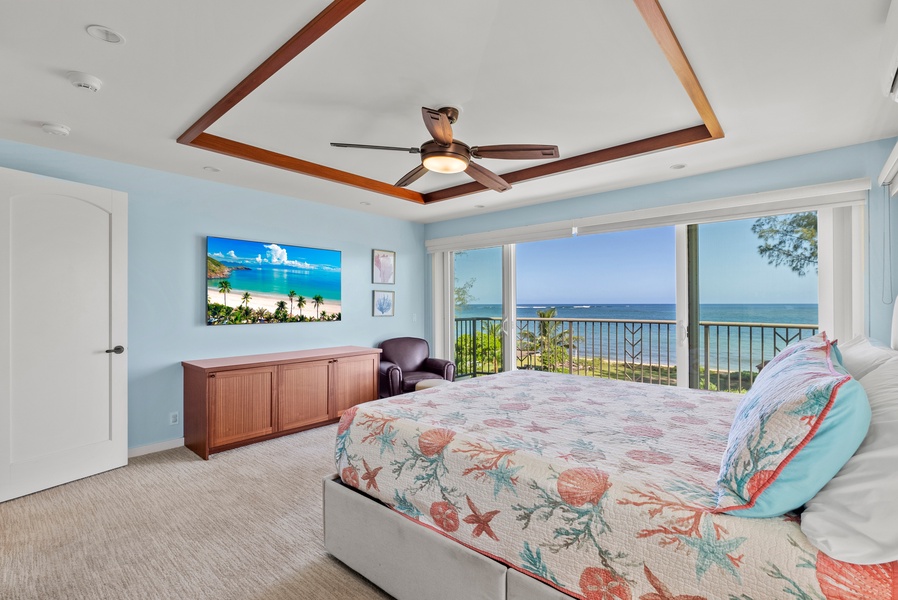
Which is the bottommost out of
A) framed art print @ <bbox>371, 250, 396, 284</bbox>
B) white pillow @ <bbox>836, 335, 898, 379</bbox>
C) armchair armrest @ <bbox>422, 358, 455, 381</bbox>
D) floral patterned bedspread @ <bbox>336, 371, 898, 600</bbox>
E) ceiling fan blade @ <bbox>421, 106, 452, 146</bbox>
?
armchair armrest @ <bbox>422, 358, 455, 381</bbox>

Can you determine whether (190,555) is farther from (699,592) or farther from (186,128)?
(186,128)

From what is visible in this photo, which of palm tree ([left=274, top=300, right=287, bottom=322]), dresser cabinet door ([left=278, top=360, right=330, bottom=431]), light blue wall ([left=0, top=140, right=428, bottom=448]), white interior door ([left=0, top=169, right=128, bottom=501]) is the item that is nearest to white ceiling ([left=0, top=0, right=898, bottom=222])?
light blue wall ([left=0, top=140, right=428, bottom=448])

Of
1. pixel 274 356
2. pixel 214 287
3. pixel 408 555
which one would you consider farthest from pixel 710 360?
pixel 214 287

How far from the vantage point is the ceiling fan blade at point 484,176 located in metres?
2.90

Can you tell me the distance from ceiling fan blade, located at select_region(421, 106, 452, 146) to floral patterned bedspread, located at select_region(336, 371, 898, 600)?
152cm

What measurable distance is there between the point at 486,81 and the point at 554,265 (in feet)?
17.2

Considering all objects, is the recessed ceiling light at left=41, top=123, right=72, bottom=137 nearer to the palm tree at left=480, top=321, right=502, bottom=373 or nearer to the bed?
the bed

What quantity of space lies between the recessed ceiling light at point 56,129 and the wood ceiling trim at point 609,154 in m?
3.17

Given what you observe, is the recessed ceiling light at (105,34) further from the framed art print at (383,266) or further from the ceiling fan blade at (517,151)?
the framed art print at (383,266)

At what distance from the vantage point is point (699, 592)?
1105 millimetres

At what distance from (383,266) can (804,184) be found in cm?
430

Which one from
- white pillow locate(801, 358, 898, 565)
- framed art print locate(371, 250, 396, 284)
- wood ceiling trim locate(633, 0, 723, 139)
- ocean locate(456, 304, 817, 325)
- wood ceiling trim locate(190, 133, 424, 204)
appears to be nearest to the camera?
white pillow locate(801, 358, 898, 565)

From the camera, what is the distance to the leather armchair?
15.9ft

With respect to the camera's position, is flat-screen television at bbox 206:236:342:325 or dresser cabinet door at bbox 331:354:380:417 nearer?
flat-screen television at bbox 206:236:342:325
